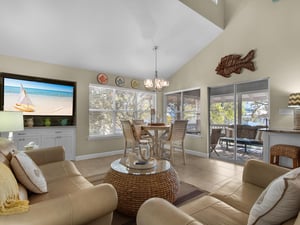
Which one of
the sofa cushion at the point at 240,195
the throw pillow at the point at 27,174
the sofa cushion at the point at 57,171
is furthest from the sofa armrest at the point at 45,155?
the sofa cushion at the point at 240,195

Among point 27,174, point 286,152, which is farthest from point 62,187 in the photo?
point 286,152

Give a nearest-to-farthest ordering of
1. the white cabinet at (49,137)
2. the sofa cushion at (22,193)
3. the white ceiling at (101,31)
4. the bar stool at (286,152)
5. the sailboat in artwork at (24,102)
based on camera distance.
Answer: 1. the sofa cushion at (22,193)
2. the bar stool at (286,152)
3. the white ceiling at (101,31)
4. the white cabinet at (49,137)
5. the sailboat in artwork at (24,102)

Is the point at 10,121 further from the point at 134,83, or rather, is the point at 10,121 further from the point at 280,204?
the point at 134,83

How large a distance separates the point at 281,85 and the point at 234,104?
1.05 meters

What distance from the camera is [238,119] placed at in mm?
4301

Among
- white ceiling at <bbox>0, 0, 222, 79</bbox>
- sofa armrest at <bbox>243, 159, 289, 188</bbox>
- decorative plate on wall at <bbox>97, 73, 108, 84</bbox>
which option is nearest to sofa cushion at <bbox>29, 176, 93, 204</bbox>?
sofa armrest at <bbox>243, 159, 289, 188</bbox>

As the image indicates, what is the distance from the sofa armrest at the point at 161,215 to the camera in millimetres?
905

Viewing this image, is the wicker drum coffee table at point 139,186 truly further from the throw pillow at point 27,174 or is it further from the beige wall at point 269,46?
the beige wall at point 269,46

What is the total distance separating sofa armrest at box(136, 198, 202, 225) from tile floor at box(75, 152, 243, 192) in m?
1.93

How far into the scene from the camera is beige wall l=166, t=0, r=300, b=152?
3350 mm

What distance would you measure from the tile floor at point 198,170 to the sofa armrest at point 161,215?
1.93m

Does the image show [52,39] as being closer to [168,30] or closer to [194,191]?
[168,30]

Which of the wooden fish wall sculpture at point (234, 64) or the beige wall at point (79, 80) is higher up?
the wooden fish wall sculpture at point (234, 64)

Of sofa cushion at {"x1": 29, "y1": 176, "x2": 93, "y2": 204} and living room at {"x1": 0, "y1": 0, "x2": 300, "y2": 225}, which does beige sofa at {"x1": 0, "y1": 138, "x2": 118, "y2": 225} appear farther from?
living room at {"x1": 0, "y1": 0, "x2": 300, "y2": 225}
